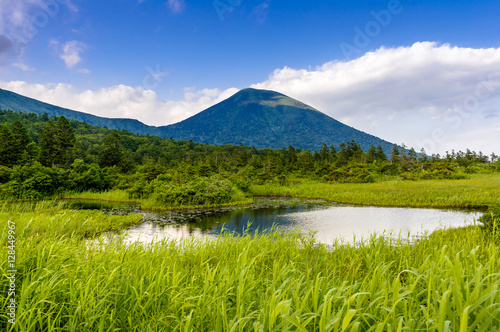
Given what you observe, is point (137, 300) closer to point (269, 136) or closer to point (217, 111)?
point (269, 136)

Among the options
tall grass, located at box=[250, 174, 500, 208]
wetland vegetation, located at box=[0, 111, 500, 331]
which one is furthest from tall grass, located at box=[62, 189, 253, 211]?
tall grass, located at box=[250, 174, 500, 208]

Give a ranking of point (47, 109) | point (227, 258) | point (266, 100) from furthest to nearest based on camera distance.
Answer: point (266, 100) → point (47, 109) → point (227, 258)

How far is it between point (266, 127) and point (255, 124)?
24.2 feet

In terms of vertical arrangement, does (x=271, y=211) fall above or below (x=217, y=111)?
below

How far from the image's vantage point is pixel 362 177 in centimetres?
3166

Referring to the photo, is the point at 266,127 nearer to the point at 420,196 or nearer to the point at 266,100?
the point at 266,100

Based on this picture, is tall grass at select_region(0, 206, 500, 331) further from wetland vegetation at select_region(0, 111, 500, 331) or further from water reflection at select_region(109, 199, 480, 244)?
water reflection at select_region(109, 199, 480, 244)

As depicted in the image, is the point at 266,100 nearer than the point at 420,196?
No

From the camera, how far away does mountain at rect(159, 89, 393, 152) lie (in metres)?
150

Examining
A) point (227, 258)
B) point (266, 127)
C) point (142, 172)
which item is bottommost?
point (227, 258)

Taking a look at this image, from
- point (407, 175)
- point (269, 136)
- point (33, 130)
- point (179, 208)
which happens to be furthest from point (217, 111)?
point (179, 208)

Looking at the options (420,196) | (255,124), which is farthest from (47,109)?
(420,196)

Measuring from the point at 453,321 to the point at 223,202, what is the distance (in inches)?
707

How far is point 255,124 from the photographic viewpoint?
160 m
